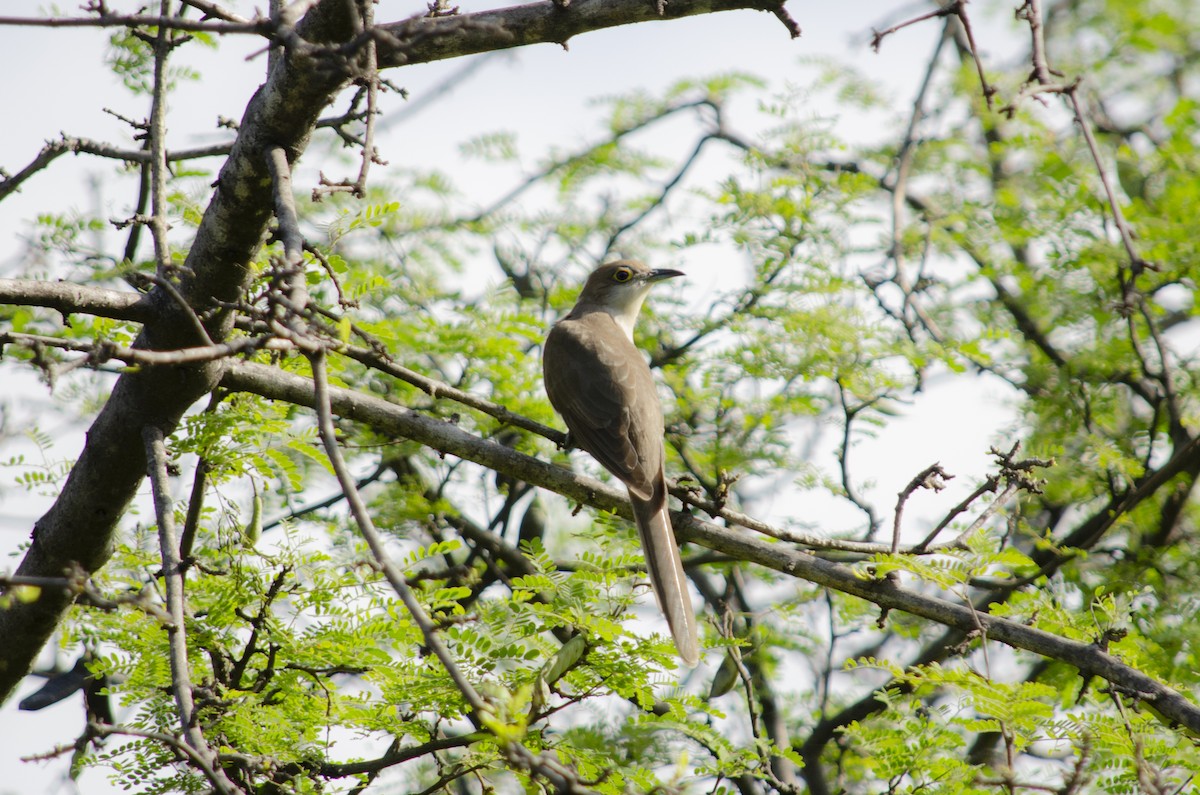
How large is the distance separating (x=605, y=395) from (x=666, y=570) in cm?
169

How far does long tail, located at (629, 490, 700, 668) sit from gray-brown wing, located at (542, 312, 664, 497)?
0.45 metres

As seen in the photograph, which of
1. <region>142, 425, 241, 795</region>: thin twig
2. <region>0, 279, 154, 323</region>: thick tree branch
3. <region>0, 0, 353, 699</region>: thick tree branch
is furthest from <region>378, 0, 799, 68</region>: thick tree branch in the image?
<region>142, 425, 241, 795</region>: thin twig

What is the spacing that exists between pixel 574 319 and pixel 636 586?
130 inches

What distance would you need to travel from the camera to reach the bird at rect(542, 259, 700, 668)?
4242mm

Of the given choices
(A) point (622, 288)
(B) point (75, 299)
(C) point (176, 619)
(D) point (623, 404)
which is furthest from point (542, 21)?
(A) point (622, 288)

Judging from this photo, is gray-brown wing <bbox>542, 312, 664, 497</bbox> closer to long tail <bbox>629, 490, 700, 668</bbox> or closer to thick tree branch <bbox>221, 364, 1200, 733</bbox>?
long tail <bbox>629, 490, 700, 668</bbox>

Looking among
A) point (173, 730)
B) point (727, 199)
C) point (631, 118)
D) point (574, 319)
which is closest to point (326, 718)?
point (173, 730)

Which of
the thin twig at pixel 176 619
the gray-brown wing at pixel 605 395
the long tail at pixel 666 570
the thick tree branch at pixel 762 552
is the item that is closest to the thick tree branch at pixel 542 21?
the thick tree branch at pixel 762 552

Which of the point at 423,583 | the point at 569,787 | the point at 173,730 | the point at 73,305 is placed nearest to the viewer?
the point at 569,787

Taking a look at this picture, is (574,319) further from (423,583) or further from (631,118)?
(423,583)

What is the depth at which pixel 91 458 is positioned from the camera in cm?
368

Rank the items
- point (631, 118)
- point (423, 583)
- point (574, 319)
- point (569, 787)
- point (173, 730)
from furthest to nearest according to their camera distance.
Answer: point (631, 118) → point (574, 319) → point (423, 583) → point (173, 730) → point (569, 787)

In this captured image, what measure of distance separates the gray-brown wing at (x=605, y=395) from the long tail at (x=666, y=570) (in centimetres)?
45

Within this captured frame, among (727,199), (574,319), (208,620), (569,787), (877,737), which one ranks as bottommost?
(569,787)
